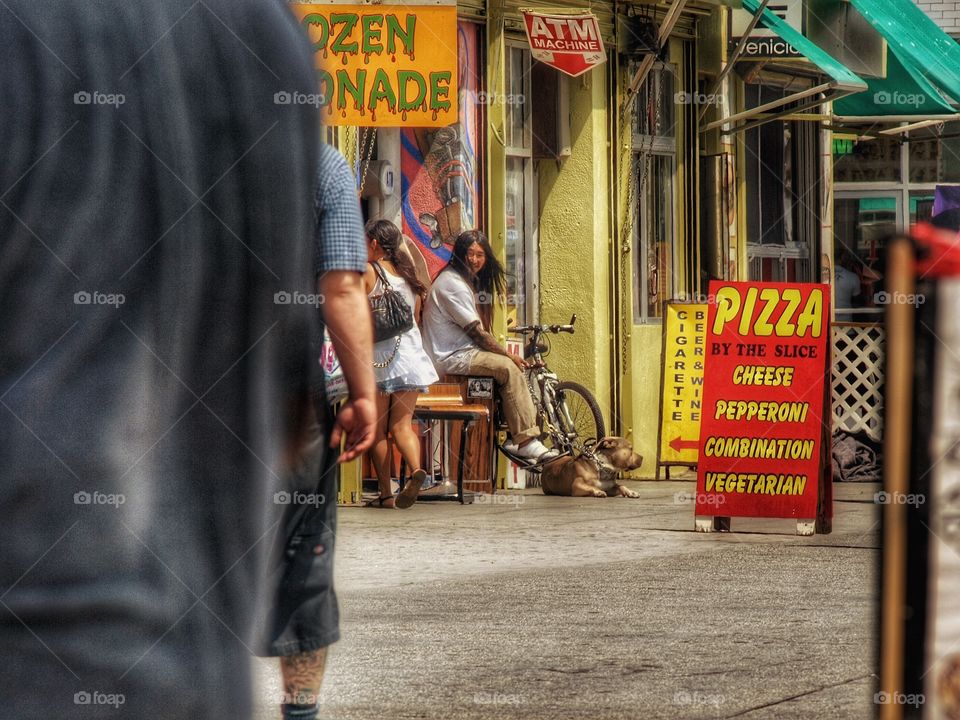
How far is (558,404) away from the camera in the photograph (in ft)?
43.7

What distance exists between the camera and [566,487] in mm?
13000

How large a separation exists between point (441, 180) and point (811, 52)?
12.9ft

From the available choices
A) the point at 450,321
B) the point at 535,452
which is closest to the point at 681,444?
the point at 535,452

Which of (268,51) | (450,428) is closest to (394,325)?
(450,428)

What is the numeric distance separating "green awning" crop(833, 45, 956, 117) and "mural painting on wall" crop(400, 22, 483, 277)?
204 inches

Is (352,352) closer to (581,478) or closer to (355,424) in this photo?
(355,424)

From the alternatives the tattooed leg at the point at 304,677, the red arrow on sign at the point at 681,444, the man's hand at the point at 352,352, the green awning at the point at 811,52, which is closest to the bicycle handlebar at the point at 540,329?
the red arrow on sign at the point at 681,444

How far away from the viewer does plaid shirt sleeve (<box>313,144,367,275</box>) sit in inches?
124

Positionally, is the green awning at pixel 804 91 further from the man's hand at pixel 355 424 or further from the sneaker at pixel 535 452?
the man's hand at pixel 355 424

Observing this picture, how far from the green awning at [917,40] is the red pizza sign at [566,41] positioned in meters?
3.99

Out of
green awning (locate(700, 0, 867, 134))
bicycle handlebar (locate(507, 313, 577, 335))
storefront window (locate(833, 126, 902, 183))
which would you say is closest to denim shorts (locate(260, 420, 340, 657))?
bicycle handlebar (locate(507, 313, 577, 335))

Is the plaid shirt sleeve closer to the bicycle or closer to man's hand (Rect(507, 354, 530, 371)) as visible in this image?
man's hand (Rect(507, 354, 530, 371))

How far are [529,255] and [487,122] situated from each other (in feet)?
4.54

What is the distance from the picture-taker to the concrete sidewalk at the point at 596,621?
5566 mm
